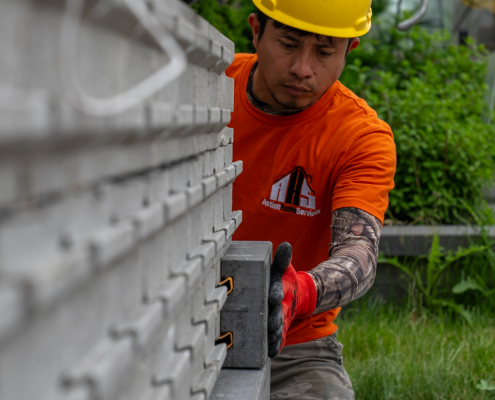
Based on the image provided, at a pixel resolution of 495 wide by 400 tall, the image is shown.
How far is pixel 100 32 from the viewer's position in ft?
2.21

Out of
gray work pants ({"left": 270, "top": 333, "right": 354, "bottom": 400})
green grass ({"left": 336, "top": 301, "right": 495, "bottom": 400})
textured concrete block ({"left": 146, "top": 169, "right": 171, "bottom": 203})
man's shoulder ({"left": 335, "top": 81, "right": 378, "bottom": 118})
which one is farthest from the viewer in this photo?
green grass ({"left": 336, "top": 301, "right": 495, "bottom": 400})

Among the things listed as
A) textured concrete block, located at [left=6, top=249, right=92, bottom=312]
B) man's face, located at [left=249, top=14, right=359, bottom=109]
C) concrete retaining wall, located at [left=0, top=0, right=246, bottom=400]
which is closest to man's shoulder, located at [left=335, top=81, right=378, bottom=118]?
man's face, located at [left=249, top=14, right=359, bottom=109]

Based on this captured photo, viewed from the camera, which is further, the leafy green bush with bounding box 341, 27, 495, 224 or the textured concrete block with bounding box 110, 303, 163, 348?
the leafy green bush with bounding box 341, 27, 495, 224

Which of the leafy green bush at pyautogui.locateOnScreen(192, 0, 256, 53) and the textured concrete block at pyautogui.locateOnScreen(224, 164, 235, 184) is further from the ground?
the leafy green bush at pyautogui.locateOnScreen(192, 0, 256, 53)

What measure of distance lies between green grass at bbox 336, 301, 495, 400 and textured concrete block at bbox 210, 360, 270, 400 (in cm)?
149

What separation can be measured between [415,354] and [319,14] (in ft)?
6.64

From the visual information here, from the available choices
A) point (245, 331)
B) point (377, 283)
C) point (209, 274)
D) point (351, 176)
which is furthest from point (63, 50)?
point (377, 283)

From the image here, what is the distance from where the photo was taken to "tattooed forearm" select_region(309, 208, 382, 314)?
178cm

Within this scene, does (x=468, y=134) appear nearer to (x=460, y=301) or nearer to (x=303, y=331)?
(x=460, y=301)

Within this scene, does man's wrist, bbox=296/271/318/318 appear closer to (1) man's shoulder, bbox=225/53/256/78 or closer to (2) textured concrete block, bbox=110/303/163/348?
(2) textured concrete block, bbox=110/303/163/348

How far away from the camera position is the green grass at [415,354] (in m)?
2.82

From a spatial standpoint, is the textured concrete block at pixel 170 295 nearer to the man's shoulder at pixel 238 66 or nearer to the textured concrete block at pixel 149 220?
the textured concrete block at pixel 149 220

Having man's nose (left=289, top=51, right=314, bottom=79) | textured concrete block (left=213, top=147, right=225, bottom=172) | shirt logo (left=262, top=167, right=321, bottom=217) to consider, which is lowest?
shirt logo (left=262, top=167, right=321, bottom=217)

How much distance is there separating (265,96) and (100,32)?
67.3 inches
